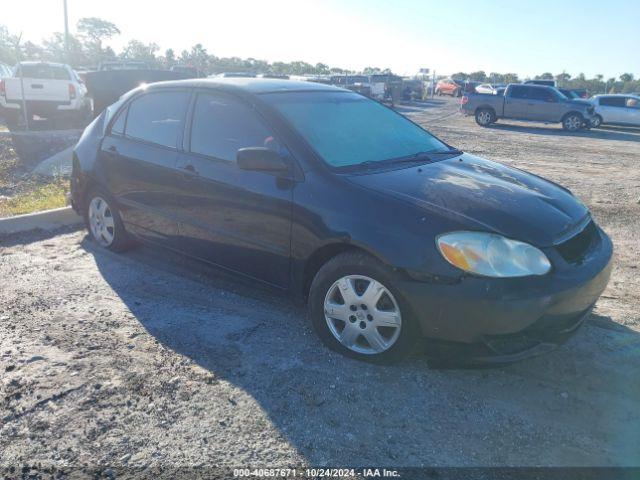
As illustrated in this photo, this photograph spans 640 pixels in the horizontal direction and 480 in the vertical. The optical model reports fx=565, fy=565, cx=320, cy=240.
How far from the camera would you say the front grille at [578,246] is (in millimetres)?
3303

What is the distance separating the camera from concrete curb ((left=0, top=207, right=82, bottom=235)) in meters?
6.08

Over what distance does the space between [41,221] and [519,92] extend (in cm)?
2059

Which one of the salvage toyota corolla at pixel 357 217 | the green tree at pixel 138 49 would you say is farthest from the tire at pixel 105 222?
the green tree at pixel 138 49

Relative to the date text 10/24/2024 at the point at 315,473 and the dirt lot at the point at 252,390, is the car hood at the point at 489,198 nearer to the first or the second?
the dirt lot at the point at 252,390

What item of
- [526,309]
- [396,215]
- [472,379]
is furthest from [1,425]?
[526,309]

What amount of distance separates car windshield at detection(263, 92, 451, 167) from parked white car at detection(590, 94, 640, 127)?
20.9 meters

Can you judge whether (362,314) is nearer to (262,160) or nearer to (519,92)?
(262,160)

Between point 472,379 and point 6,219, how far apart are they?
518cm

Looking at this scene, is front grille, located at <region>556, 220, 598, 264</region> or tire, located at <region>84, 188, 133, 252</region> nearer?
front grille, located at <region>556, 220, 598, 264</region>

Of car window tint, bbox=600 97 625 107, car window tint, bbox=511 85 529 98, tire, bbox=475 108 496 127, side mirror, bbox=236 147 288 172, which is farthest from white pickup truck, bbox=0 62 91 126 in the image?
car window tint, bbox=600 97 625 107

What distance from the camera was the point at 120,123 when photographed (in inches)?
205

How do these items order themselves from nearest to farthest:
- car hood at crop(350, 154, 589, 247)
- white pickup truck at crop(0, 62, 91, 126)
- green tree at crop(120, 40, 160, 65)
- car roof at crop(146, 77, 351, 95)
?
1. car hood at crop(350, 154, 589, 247)
2. car roof at crop(146, 77, 351, 95)
3. white pickup truck at crop(0, 62, 91, 126)
4. green tree at crop(120, 40, 160, 65)

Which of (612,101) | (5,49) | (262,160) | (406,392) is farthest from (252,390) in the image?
(5,49)

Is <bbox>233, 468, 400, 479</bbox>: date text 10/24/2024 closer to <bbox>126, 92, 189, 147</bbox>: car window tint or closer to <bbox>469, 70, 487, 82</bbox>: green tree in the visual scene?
<bbox>126, 92, 189, 147</bbox>: car window tint
